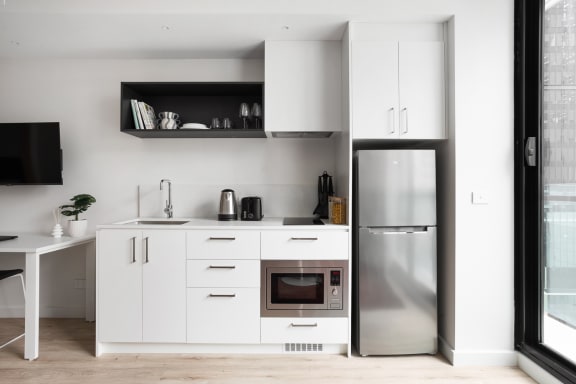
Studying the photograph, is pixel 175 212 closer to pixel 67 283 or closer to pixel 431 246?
pixel 67 283

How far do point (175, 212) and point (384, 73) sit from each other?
209 centimetres

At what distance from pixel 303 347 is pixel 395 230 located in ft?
3.48

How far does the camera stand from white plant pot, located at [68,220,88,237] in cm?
293

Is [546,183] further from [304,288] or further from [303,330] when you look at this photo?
[303,330]

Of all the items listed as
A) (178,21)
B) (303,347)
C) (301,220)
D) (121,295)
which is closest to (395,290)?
(303,347)

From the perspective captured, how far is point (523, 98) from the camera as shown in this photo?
90.7 inches

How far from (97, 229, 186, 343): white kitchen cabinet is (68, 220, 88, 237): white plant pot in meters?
0.65

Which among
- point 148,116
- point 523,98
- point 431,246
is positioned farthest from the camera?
point 148,116

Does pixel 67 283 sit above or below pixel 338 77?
below

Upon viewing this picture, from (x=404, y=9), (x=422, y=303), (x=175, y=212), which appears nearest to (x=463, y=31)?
(x=404, y=9)

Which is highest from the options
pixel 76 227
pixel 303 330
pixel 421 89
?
pixel 421 89

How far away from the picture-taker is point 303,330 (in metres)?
2.47

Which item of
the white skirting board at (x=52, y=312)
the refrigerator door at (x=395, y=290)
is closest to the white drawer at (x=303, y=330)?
the refrigerator door at (x=395, y=290)

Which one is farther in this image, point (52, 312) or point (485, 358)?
point (52, 312)
